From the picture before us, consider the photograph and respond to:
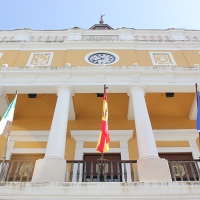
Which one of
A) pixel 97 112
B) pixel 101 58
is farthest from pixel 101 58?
pixel 97 112

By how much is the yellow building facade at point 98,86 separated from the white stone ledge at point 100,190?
224 cm

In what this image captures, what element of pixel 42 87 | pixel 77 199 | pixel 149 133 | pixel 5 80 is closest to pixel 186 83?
pixel 149 133

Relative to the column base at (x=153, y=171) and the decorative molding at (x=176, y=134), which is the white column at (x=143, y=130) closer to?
the column base at (x=153, y=171)

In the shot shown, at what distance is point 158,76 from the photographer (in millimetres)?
9281

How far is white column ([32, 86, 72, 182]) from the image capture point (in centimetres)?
598

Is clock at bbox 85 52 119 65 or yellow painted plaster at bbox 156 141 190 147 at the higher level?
clock at bbox 85 52 119 65

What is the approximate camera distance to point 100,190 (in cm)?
541

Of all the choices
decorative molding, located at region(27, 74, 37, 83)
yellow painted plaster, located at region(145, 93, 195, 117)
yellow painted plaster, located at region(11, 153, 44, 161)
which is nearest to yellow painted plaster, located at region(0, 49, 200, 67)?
decorative molding, located at region(27, 74, 37, 83)

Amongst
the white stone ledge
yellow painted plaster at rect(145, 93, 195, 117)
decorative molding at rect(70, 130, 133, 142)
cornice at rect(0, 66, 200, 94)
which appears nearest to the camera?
the white stone ledge

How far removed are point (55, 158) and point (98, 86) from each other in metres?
3.47

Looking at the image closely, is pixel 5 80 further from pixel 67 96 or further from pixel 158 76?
pixel 158 76

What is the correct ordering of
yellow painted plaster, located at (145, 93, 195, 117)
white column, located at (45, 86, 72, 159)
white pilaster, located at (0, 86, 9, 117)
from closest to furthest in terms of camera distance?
white column, located at (45, 86, 72, 159), white pilaster, located at (0, 86, 9, 117), yellow painted plaster, located at (145, 93, 195, 117)

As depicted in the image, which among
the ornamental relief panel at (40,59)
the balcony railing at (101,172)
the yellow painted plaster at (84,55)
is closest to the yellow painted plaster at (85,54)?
the yellow painted plaster at (84,55)

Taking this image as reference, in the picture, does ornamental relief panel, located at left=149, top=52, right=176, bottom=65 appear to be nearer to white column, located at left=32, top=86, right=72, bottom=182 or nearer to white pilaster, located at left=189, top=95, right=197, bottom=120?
white pilaster, located at left=189, top=95, right=197, bottom=120
